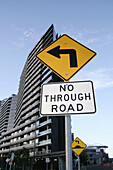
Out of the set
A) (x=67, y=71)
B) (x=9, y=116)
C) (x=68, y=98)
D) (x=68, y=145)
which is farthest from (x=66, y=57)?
(x=9, y=116)

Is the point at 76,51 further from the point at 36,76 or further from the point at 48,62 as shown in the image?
the point at 36,76

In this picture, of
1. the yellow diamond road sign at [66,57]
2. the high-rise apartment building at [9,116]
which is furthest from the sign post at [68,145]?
the high-rise apartment building at [9,116]

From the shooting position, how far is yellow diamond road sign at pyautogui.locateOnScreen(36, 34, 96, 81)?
2.47 meters

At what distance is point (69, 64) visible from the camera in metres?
2.53

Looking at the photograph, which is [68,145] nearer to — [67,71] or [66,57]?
[67,71]

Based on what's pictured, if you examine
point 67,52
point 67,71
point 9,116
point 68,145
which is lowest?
point 68,145

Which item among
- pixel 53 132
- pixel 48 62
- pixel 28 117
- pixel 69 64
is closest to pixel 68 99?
pixel 69 64

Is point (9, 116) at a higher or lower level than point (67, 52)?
higher

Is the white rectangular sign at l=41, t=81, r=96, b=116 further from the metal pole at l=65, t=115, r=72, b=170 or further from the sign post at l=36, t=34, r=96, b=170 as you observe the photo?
the metal pole at l=65, t=115, r=72, b=170

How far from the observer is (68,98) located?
216 cm

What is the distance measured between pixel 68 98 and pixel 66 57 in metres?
0.81

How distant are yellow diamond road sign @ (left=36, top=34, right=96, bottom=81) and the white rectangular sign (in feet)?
0.82

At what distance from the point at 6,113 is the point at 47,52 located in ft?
337

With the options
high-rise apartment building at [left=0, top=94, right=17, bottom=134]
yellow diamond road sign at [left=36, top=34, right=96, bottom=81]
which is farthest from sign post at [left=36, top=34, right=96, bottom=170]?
high-rise apartment building at [left=0, top=94, right=17, bottom=134]
